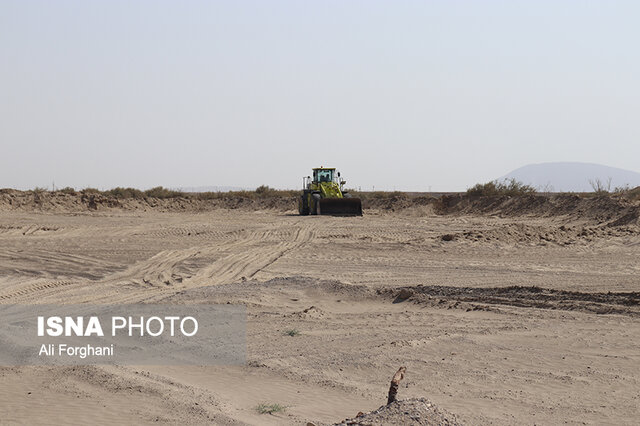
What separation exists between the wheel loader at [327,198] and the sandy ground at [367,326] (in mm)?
12563

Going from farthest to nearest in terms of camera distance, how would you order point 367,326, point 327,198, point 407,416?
point 327,198 < point 367,326 < point 407,416

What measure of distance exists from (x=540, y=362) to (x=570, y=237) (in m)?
14.9

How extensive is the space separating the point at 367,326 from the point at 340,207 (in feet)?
80.6

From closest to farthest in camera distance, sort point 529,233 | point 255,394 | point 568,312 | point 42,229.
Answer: point 255,394 → point 568,312 → point 529,233 → point 42,229

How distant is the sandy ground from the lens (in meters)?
6.55

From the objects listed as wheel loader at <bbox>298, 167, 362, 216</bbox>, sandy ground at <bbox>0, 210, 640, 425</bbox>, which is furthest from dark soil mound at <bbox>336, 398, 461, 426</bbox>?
wheel loader at <bbox>298, 167, 362, 216</bbox>

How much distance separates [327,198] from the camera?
1359 inches

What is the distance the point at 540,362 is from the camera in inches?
317

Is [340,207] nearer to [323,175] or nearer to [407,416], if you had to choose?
[323,175]

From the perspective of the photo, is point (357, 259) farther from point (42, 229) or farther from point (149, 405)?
point (42, 229)

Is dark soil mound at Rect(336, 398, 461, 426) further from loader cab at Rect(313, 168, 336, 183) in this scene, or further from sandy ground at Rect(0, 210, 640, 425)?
loader cab at Rect(313, 168, 336, 183)

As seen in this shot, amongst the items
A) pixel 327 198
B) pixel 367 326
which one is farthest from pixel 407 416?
pixel 327 198

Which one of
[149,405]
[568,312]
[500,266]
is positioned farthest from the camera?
[500,266]

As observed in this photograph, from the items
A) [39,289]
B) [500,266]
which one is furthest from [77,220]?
[500,266]
